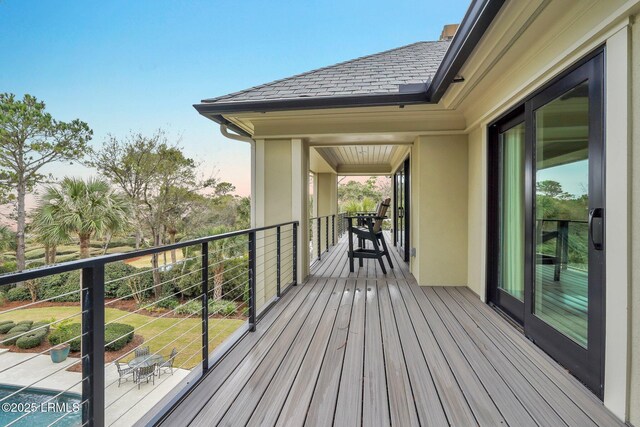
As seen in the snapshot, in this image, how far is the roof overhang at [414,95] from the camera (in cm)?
173

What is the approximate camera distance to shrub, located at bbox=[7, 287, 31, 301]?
1060cm

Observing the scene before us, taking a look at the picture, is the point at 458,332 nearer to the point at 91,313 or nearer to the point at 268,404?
the point at 268,404

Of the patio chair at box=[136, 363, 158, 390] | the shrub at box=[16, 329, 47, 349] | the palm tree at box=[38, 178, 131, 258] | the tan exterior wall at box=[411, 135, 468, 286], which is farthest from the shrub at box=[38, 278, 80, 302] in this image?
the tan exterior wall at box=[411, 135, 468, 286]

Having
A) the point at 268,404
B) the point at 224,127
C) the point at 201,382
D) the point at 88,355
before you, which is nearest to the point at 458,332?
the point at 268,404

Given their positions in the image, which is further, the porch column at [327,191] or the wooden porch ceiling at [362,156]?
the porch column at [327,191]

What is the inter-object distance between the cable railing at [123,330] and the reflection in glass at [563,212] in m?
2.13

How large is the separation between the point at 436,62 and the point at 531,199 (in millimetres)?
2737

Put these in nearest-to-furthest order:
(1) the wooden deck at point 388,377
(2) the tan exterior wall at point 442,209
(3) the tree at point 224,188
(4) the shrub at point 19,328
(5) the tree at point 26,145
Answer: (1) the wooden deck at point 388,377, (2) the tan exterior wall at point 442,209, (4) the shrub at point 19,328, (5) the tree at point 26,145, (3) the tree at point 224,188

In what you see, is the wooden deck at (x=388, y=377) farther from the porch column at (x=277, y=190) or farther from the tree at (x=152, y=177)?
the tree at (x=152, y=177)

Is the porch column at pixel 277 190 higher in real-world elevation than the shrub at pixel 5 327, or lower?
higher

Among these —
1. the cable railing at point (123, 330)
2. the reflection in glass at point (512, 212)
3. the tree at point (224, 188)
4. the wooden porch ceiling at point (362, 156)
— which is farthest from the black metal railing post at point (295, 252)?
the tree at point (224, 188)

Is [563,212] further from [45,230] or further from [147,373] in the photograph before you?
[45,230]

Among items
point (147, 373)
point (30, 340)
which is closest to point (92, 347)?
point (147, 373)

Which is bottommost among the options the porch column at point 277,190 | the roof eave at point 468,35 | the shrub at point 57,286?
the shrub at point 57,286
